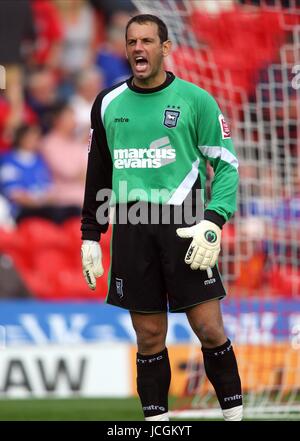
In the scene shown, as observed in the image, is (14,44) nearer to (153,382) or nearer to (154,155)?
(154,155)

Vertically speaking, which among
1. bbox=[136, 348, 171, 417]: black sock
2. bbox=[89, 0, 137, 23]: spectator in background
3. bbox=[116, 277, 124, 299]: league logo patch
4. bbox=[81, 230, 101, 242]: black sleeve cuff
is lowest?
bbox=[136, 348, 171, 417]: black sock

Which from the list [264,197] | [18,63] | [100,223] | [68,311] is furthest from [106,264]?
[100,223]

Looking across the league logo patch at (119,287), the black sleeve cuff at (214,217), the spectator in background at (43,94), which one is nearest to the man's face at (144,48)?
the black sleeve cuff at (214,217)

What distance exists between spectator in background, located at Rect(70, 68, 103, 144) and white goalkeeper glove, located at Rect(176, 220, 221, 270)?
634 cm

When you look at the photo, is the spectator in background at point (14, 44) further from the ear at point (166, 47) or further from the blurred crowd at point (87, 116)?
the ear at point (166, 47)

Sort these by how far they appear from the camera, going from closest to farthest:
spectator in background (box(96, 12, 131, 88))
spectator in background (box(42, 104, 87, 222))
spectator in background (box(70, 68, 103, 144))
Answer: spectator in background (box(42, 104, 87, 222)) → spectator in background (box(70, 68, 103, 144)) → spectator in background (box(96, 12, 131, 88))

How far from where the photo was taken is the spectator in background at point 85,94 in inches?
450

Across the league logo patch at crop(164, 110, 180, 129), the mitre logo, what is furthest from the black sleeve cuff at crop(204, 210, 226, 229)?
the league logo patch at crop(164, 110, 180, 129)

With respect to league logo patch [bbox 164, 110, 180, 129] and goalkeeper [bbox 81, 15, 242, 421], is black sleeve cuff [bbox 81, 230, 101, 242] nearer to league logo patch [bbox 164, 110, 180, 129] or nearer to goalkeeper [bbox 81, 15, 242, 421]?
goalkeeper [bbox 81, 15, 242, 421]

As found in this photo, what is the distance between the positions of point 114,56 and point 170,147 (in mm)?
6652

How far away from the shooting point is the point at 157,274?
5316 mm

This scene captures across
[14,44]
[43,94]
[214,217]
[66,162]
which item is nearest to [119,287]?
[214,217]

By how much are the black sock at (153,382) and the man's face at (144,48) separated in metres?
1.37

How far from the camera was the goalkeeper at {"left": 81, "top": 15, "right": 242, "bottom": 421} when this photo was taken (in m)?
5.24
